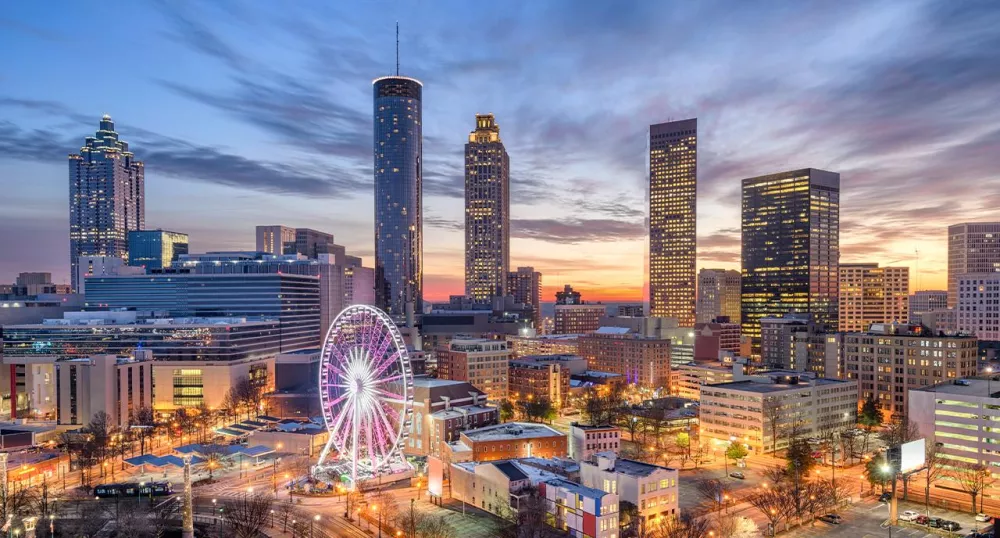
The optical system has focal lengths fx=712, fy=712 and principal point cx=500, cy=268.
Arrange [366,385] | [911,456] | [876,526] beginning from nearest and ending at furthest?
[876,526]
[911,456]
[366,385]

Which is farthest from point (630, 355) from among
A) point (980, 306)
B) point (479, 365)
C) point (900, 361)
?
point (980, 306)

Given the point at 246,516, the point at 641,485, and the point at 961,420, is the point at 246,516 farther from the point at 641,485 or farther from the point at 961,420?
the point at 961,420

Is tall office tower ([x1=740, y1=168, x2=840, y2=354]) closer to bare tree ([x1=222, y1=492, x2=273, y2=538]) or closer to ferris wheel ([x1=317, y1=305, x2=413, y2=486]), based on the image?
ferris wheel ([x1=317, y1=305, x2=413, y2=486])

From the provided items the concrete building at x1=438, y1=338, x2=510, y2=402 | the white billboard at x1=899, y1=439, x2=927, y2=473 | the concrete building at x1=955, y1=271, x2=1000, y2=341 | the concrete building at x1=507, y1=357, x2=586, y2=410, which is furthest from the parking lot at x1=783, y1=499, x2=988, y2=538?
the concrete building at x1=955, y1=271, x2=1000, y2=341

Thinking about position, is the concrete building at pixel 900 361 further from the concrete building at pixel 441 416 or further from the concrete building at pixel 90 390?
the concrete building at pixel 90 390

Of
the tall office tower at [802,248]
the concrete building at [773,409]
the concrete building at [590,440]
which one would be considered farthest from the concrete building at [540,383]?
the tall office tower at [802,248]

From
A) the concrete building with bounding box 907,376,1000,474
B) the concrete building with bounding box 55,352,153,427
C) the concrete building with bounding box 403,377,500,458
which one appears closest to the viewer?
the concrete building with bounding box 907,376,1000,474
